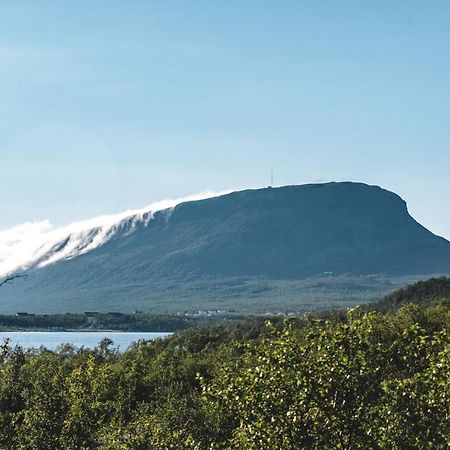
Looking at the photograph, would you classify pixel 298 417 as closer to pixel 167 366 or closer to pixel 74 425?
pixel 74 425

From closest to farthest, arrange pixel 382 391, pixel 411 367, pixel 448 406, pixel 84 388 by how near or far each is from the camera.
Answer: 1. pixel 448 406
2. pixel 382 391
3. pixel 411 367
4. pixel 84 388

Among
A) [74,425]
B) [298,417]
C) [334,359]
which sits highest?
[334,359]

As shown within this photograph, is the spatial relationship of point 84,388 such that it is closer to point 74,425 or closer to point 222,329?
point 74,425

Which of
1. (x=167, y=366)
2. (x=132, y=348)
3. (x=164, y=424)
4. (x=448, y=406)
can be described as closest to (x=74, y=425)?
Result: (x=164, y=424)

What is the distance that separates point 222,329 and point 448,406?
136 m

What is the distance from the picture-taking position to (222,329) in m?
163

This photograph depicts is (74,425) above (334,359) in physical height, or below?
below

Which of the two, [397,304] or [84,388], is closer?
[84,388]

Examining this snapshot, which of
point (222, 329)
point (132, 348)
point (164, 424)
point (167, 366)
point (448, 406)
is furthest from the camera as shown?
point (222, 329)

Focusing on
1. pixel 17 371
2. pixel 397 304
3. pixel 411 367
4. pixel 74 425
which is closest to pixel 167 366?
pixel 17 371

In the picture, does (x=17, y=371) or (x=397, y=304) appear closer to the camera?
(x=17, y=371)

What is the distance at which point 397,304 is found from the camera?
493 ft

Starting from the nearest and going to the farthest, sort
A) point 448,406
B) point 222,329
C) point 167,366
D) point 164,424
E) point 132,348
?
point 448,406 < point 164,424 < point 167,366 < point 132,348 < point 222,329

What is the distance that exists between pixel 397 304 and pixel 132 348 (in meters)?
66.3
